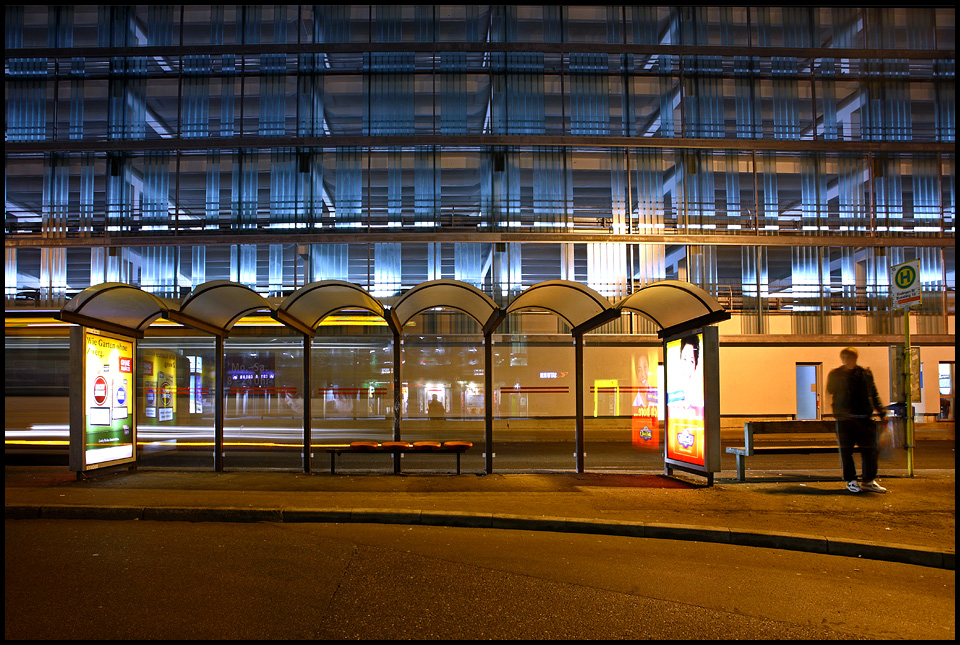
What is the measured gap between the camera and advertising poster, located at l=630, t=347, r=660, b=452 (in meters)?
19.3

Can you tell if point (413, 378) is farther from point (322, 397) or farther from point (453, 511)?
point (453, 511)

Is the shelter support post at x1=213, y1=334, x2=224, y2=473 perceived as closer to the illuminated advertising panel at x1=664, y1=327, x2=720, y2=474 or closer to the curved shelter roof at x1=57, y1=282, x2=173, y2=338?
the curved shelter roof at x1=57, y1=282, x2=173, y2=338

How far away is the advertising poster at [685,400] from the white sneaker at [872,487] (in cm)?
217

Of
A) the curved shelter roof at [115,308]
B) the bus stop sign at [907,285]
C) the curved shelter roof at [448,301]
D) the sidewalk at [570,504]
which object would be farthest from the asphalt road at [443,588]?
the bus stop sign at [907,285]

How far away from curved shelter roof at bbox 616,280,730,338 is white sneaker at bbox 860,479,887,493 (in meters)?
3.00

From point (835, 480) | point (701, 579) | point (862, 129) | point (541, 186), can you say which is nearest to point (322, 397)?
point (541, 186)

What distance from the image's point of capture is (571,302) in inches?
453

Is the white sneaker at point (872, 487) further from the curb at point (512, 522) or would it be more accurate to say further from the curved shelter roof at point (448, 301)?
the curved shelter roof at point (448, 301)

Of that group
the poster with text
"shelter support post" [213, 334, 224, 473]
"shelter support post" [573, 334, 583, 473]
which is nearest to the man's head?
"shelter support post" [573, 334, 583, 473]

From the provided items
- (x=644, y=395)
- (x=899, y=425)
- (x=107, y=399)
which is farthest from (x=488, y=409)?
(x=644, y=395)

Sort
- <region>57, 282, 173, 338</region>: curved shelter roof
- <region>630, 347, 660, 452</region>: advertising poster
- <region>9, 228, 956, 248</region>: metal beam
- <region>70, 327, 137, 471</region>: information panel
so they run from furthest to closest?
<region>9, 228, 956, 248</region>: metal beam < <region>630, 347, 660, 452</region>: advertising poster < <region>70, 327, 137, 471</region>: information panel < <region>57, 282, 173, 338</region>: curved shelter roof

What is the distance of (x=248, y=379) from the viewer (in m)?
16.9

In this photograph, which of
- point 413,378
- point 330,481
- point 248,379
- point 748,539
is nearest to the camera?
point 748,539

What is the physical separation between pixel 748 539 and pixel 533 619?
344cm
